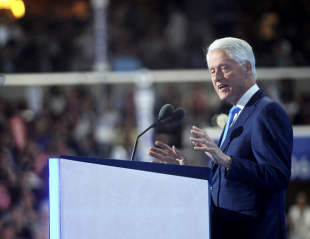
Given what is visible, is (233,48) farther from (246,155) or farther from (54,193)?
(54,193)

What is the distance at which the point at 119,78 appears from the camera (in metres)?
6.84

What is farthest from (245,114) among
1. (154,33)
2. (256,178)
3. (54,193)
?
(154,33)

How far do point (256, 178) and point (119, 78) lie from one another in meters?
5.36

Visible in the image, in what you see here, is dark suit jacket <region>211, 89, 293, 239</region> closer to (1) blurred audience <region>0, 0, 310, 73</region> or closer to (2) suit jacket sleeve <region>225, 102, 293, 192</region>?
(2) suit jacket sleeve <region>225, 102, 293, 192</region>

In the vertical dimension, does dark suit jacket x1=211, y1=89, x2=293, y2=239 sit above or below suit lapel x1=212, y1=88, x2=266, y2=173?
below

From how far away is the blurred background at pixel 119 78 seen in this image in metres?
5.52

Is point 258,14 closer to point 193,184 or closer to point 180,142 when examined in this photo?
point 180,142

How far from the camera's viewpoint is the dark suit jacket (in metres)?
1.62

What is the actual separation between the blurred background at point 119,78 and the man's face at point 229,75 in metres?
3.38

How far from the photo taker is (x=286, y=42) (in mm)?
7449

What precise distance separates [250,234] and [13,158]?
177 inches

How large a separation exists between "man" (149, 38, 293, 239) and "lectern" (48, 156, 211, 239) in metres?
0.15

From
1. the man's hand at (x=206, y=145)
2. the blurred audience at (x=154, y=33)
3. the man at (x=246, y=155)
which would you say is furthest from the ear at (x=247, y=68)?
the blurred audience at (x=154, y=33)

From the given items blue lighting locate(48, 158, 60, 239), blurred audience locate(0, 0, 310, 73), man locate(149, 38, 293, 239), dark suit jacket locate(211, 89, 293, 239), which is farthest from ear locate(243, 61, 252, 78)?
blurred audience locate(0, 0, 310, 73)
